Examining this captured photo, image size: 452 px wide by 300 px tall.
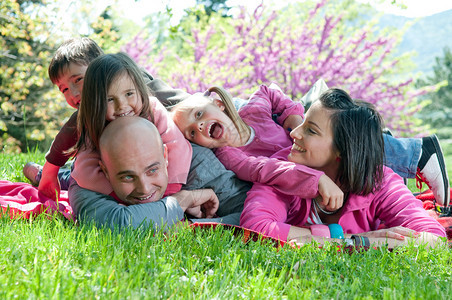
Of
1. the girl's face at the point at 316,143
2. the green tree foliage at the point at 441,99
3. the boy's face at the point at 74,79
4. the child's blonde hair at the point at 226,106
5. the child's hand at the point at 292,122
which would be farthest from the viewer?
the green tree foliage at the point at 441,99

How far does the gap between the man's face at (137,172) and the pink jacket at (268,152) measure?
65 cm

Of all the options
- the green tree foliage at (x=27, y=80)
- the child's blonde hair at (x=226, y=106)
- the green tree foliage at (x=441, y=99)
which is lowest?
the green tree foliage at (x=441, y=99)

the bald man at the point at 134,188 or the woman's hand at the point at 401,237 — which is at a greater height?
the bald man at the point at 134,188

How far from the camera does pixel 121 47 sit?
46.7 ft

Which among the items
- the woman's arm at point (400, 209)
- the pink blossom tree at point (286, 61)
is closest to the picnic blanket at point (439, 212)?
the woman's arm at point (400, 209)

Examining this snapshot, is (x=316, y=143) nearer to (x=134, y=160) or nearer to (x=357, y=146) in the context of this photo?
(x=357, y=146)

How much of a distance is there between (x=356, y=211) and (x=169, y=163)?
4.50 feet

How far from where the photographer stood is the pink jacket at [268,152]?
122 inches

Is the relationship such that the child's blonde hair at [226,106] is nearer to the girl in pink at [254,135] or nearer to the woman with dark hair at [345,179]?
the girl in pink at [254,135]

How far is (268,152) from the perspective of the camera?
3979 millimetres

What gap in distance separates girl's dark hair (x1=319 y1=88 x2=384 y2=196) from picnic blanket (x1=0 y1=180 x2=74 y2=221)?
74.7 inches

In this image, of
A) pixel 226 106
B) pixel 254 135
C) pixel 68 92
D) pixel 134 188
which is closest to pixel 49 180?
pixel 68 92

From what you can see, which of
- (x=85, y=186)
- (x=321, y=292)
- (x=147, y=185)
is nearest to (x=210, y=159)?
(x=147, y=185)

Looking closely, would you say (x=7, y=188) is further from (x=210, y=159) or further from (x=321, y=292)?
(x=321, y=292)
